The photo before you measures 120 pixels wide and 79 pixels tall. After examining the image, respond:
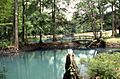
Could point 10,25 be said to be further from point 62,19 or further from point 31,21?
point 62,19

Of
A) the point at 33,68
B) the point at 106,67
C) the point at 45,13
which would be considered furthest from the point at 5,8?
the point at 106,67

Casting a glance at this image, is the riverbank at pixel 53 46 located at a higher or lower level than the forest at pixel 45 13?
lower

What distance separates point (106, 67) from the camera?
1116 cm

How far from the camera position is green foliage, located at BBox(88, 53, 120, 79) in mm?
11071

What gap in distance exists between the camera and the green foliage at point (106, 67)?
11.1 meters

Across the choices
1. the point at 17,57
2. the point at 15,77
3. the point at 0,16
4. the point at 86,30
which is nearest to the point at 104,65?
the point at 15,77

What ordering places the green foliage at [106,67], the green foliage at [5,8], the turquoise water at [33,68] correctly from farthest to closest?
the green foliage at [5,8] < the turquoise water at [33,68] < the green foliage at [106,67]

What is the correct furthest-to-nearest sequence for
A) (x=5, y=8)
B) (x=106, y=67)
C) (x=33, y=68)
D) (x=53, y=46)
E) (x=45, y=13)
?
(x=45, y=13) < (x=5, y=8) < (x=53, y=46) < (x=33, y=68) < (x=106, y=67)

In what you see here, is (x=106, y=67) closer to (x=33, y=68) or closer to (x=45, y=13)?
(x=33, y=68)

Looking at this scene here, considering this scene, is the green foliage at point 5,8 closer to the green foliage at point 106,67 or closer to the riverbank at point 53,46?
the riverbank at point 53,46

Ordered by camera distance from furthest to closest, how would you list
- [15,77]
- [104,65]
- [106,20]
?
[106,20] < [15,77] < [104,65]

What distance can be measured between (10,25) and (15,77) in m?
26.2

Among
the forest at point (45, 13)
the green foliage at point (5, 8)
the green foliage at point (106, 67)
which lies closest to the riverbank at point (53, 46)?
the forest at point (45, 13)

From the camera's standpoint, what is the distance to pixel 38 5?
39.1 meters
